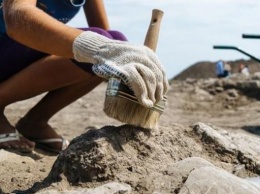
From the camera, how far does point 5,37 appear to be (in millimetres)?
3322

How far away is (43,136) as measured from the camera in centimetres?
365

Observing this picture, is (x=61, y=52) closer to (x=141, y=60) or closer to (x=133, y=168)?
(x=141, y=60)

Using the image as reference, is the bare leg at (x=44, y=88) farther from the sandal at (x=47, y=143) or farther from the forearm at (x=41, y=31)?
the forearm at (x=41, y=31)

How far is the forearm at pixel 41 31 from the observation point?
231cm

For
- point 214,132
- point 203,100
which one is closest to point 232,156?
point 214,132

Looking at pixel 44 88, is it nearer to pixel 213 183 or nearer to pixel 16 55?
pixel 16 55

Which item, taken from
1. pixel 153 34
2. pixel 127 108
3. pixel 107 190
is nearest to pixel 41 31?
pixel 127 108

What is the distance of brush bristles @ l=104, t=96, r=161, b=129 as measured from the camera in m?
2.39

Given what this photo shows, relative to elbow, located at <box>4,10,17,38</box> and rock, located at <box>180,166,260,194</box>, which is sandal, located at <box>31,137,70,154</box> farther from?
rock, located at <box>180,166,260,194</box>

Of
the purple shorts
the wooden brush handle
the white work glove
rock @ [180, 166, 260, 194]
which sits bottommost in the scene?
rock @ [180, 166, 260, 194]

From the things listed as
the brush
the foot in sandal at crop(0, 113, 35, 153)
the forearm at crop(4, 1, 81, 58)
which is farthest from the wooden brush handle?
the foot in sandal at crop(0, 113, 35, 153)

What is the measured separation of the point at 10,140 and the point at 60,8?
780mm

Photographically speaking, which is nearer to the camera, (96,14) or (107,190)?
(107,190)

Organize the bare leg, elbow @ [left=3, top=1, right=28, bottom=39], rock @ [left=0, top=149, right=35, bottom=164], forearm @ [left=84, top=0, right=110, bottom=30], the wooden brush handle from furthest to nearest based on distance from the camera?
forearm @ [left=84, top=0, right=110, bottom=30], the bare leg, rock @ [left=0, top=149, right=35, bottom=164], the wooden brush handle, elbow @ [left=3, top=1, right=28, bottom=39]
